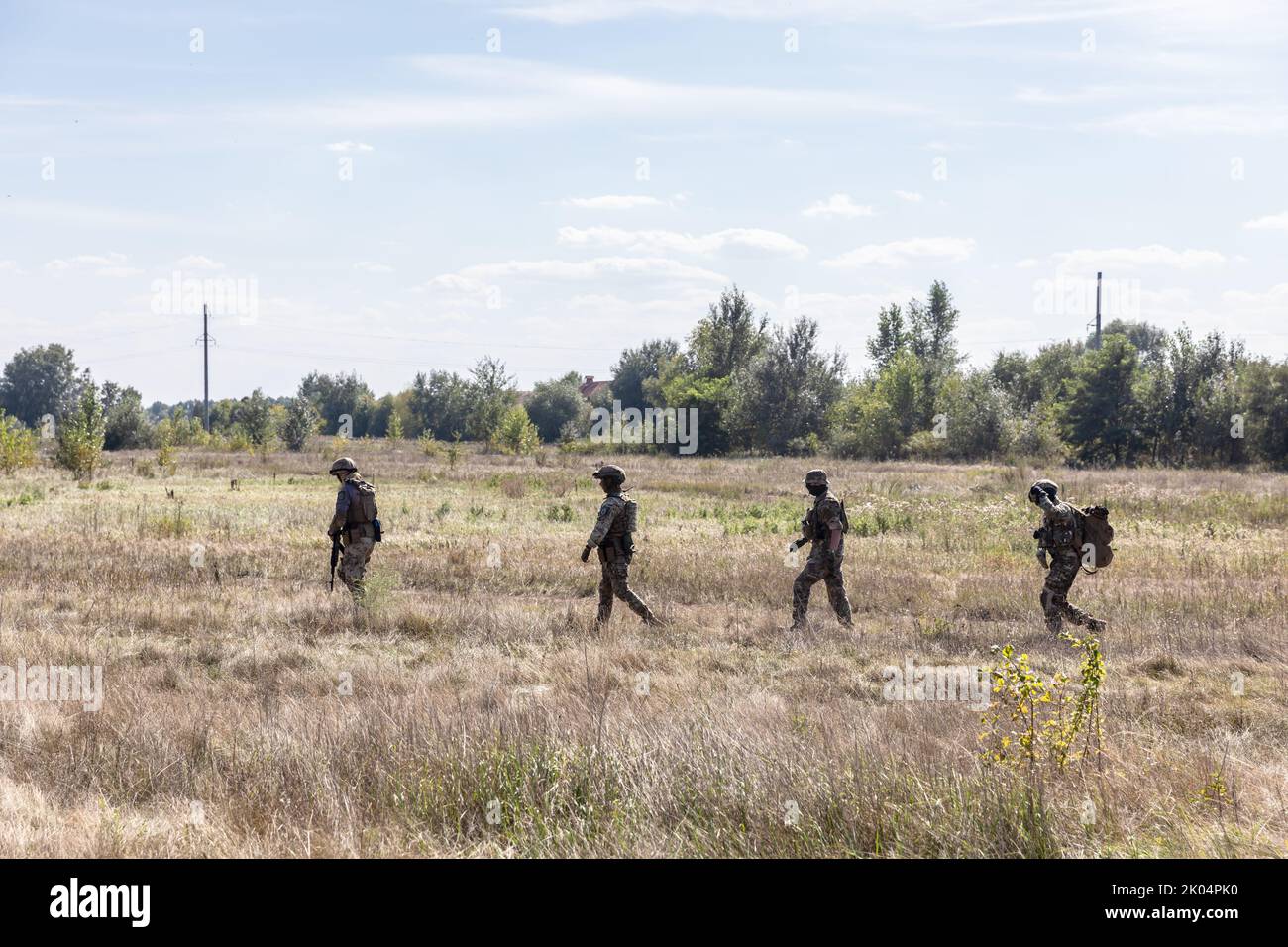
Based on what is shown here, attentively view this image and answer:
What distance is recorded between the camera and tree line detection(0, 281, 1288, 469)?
45312mm

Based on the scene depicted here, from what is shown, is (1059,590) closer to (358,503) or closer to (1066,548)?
(1066,548)

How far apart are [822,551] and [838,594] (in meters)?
0.50

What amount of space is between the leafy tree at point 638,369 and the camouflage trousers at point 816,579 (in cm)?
8847

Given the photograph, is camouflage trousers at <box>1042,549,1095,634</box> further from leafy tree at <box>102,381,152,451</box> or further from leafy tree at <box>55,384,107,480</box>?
leafy tree at <box>102,381,152,451</box>

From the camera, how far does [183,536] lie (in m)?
17.3

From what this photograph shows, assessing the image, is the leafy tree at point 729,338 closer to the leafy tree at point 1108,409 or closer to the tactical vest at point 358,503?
the leafy tree at point 1108,409

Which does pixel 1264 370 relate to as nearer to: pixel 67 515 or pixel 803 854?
pixel 67 515

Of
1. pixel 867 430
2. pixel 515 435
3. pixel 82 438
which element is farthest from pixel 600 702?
pixel 867 430

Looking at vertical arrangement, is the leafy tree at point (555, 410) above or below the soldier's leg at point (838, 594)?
above

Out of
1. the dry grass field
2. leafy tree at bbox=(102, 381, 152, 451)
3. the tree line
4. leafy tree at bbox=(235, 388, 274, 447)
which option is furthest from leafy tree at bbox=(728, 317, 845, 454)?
the dry grass field

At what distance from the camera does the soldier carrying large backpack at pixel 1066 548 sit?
9891 millimetres

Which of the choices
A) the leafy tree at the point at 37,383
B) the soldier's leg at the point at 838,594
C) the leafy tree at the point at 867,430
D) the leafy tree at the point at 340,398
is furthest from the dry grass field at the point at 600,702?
the leafy tree at the point at 37,383

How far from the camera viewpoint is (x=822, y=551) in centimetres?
1048
